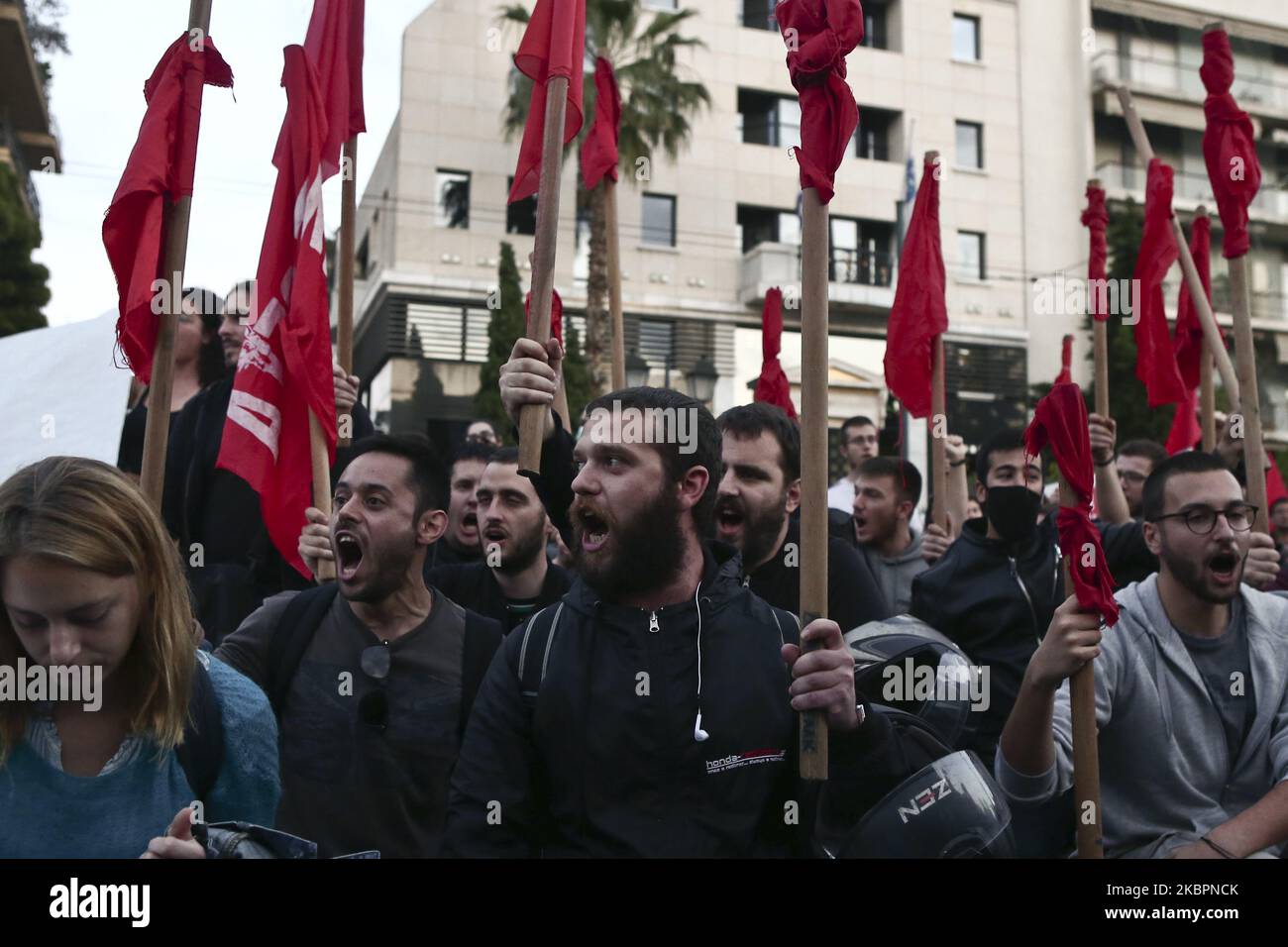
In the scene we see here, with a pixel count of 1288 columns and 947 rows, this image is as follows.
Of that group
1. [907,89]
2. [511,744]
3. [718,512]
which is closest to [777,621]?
[511,744]

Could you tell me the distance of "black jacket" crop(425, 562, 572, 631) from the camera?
450 centimetres

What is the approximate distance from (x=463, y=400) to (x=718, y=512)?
19206 mm

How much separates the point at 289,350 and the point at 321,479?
43 centimetres

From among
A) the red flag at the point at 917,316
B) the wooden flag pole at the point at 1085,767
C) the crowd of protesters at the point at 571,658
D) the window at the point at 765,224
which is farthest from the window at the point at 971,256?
the wooden flag pole at the point at 1085,767

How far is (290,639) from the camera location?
3.48m

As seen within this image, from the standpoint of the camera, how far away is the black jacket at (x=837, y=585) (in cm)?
386

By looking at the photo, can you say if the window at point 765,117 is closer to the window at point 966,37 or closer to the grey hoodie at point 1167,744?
the window at point 966,37

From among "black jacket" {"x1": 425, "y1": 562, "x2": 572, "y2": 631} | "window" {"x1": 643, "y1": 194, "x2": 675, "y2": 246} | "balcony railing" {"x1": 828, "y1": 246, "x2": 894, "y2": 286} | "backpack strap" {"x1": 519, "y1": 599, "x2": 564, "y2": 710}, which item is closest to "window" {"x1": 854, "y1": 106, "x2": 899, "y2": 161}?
"balcony railing" {"x1": 828, "y1": 246, "x2": 894, "y2": 286}

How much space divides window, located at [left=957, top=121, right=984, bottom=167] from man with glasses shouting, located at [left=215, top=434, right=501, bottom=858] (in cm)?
2528

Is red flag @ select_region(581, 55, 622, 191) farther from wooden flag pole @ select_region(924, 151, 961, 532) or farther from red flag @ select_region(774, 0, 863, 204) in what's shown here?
red flag @ select_region(774, 0, 863, 204)

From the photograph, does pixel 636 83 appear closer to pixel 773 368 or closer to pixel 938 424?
pixel 773 368
